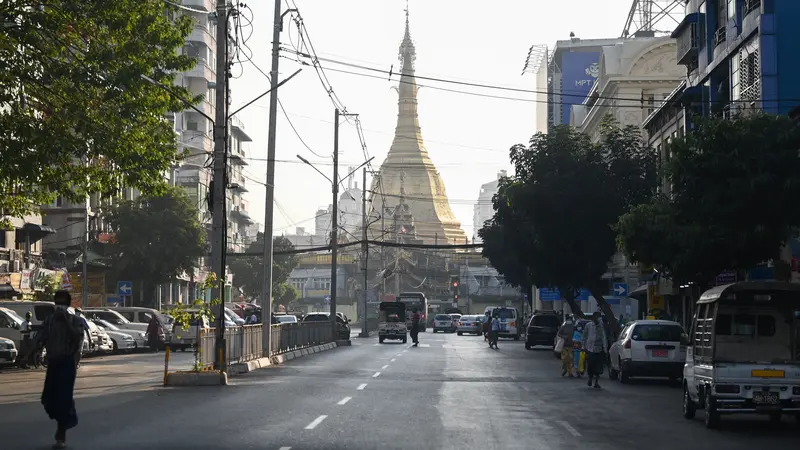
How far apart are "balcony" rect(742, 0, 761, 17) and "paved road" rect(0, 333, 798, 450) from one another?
47.9ft

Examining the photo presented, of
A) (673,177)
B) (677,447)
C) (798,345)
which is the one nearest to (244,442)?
(677,447)

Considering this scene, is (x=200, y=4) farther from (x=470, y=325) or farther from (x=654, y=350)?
(x=654, y=350)

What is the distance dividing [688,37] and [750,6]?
898cm

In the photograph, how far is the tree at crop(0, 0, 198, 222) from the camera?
82.0 ft

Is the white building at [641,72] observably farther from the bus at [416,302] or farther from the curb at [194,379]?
the curb at [194,379]

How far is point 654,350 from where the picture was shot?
96.9 feet

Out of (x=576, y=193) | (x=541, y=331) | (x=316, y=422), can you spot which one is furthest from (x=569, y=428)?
(x=541, y=331)

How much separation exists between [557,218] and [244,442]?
3384 cm

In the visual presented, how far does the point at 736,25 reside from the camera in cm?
4062

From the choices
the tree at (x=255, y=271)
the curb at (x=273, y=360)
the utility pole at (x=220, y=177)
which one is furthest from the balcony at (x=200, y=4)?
the utility pole at (x=220, y=177)

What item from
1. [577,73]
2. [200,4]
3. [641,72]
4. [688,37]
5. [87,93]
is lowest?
[87,93]

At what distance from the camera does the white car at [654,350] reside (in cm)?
2953

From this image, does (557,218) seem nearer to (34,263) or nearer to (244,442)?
(34,263)

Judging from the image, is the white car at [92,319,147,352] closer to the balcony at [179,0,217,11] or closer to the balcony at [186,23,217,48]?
the balcony at [179,0,217,11]
